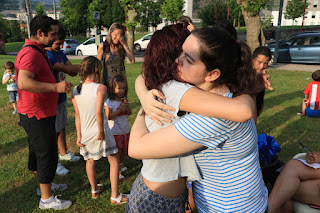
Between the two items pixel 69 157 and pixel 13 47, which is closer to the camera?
pixel 69 157

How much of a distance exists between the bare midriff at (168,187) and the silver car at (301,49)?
1606 centimetres

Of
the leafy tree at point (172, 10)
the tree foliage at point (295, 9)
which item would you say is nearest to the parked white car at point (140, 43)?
the leafy tree at point (172, 10)

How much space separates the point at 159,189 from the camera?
146 centimetres

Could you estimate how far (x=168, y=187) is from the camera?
1468mm

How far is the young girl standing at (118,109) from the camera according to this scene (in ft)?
11.5

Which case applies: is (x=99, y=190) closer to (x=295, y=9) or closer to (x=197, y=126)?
(x=197, y=126)

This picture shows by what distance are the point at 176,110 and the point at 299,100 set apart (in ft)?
26.0

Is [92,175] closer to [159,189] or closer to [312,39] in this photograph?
[159,189]

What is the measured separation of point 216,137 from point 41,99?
2.41m

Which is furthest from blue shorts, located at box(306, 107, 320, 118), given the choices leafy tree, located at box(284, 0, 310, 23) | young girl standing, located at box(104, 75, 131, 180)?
leafy tree, located at box(284, 0, 310, 23)

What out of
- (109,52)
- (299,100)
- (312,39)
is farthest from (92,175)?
(312,39)

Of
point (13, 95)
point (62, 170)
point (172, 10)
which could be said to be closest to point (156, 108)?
point (62, 170)

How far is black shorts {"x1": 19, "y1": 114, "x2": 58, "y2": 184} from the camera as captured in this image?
2923mm

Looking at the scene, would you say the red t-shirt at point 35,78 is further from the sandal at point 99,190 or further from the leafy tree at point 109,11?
the leafy tree at point 109,11
